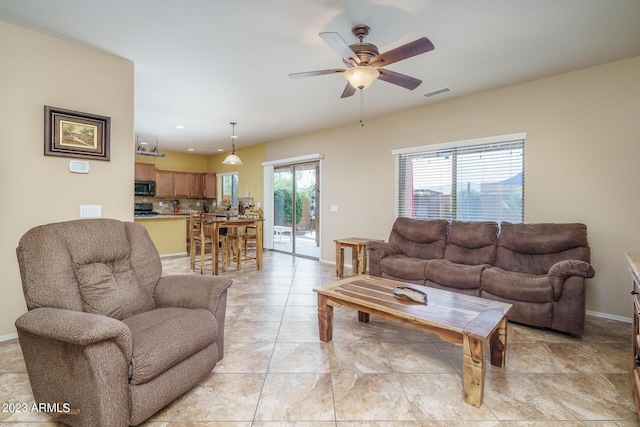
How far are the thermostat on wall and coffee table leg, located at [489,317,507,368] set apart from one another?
384 centimetres

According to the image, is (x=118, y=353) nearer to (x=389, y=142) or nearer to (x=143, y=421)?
A: (x=143, y=421)

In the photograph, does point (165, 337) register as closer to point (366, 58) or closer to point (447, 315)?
point (447, 315)

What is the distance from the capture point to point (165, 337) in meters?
1.62

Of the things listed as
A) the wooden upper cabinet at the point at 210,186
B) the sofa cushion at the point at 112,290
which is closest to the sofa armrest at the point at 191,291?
the sofa cushion at the point at 112,290

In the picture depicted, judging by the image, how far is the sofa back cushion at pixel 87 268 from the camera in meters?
1.64

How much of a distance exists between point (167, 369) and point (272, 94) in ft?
11.3

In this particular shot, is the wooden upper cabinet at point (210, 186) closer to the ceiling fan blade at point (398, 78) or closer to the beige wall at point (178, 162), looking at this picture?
the beige wall at point (178, 162)

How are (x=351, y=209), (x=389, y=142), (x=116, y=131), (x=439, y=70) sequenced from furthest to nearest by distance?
1. (x=351, y=209)
2. (x=389, y=142)
3. (x=439, y=70)
4. (x=116, y=131)

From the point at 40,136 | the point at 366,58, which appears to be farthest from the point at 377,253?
the point at 40,136

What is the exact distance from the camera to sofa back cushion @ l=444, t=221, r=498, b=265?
140 inches

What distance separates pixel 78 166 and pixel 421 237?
13.0ft

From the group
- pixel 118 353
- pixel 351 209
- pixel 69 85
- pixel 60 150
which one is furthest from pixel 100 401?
pixel 351 209

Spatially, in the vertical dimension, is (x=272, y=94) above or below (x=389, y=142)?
above

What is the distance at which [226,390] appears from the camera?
1.90m
